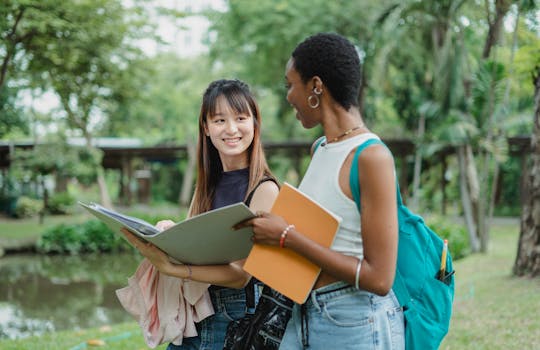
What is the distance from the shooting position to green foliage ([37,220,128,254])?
1462 centimetres

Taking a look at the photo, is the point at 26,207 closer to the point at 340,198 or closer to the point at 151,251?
the point at 151,251

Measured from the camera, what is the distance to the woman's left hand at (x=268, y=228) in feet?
4.92

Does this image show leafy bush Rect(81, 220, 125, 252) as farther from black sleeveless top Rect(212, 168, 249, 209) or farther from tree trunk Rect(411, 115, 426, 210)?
black sleeveless top Rect(212, 168, 249, 209)

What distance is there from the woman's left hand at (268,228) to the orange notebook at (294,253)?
2 centimetres

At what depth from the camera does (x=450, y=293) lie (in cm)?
164

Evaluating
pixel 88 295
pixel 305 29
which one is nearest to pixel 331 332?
pixel 88 295

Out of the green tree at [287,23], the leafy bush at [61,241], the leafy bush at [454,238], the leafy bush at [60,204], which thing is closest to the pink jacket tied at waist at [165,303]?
the leafy bush at [454,238]

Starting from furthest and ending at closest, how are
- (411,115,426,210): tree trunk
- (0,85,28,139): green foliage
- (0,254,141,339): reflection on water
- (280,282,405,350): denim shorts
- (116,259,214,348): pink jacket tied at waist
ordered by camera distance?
(0,85,28,139): green foliage < (411,115,426,210): tree trunk < (0,254,141,339): reflection on water < (116,259,214,348): pink jacket tied at waist < (280,282,405,350): denim shorts

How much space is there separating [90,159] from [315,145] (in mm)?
18032

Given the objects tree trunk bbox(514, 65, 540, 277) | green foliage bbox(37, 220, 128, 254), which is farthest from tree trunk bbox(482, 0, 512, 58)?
green foliage bbox(37, 220, 128, 254)

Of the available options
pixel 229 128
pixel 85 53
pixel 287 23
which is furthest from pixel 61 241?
pixel 229 128

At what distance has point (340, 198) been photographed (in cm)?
152

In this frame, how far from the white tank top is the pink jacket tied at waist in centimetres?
75

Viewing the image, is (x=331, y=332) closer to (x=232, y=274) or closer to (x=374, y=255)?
(x=374, y=255)
